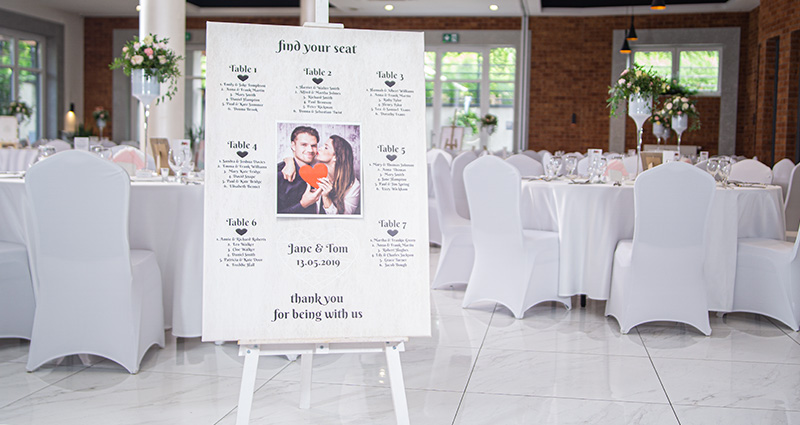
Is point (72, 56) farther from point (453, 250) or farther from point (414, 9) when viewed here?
point (453, 250)

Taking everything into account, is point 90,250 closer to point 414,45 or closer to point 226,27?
point 226,27

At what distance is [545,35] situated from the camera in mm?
14875

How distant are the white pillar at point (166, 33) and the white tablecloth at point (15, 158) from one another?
7.29 ft

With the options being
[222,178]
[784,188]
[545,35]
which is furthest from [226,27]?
[545,35]

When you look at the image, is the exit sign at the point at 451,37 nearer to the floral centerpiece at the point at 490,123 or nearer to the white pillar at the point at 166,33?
the floral centerpiece at the point at 490,123

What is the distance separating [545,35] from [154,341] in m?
12.9

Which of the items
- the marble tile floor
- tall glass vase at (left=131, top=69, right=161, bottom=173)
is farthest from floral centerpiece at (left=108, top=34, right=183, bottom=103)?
the marble tile floor

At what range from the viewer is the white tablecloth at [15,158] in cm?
596

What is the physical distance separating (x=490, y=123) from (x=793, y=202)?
8191 mm

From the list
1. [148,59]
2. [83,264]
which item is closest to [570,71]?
[148,59]

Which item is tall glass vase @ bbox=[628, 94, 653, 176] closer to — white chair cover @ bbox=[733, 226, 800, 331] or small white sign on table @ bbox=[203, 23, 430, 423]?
white chair cover @ bbox=[733, 226, 800, 331]

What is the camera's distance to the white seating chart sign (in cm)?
211

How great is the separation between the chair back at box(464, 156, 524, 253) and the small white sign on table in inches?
83.4

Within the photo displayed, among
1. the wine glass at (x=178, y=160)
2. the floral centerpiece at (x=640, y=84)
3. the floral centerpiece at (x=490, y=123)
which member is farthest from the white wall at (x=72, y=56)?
the floral centerpiece at (x=640, y=84)
